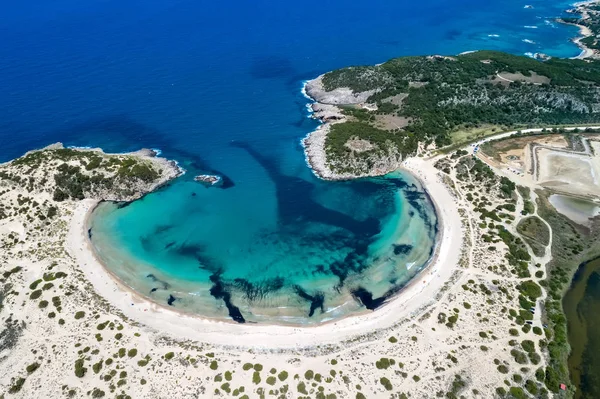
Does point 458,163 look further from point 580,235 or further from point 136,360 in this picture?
point 136,360

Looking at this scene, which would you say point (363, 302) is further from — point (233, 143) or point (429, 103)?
point (429, 103)

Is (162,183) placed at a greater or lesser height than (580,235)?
greater

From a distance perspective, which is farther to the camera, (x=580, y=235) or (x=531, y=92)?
(x=531, y=92)

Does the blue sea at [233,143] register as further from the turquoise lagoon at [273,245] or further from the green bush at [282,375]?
the green bush at [282,375]

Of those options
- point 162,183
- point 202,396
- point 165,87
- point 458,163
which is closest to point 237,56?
point 165,87

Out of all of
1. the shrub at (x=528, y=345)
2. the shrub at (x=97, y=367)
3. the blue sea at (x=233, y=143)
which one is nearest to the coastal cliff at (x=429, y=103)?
the blue sea at (x=233, y=143)

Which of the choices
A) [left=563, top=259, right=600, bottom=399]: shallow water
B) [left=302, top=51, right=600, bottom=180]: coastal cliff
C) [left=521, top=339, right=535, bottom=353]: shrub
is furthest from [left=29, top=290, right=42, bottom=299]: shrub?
[left=563, top=259, right=600, bottom=399]: shallow water
